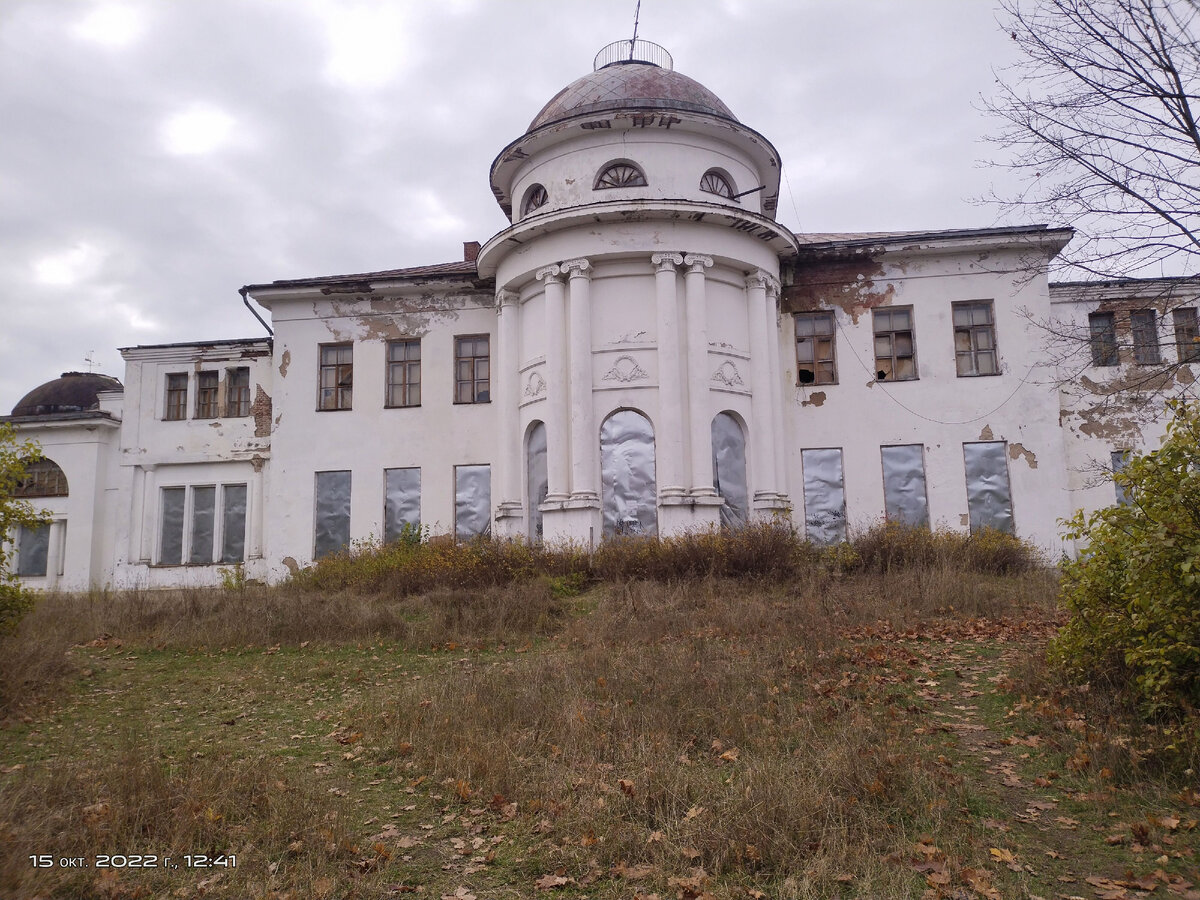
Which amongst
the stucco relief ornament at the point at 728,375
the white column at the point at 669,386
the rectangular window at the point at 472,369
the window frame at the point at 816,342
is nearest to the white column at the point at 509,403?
the rectangular window at the point at 472,369

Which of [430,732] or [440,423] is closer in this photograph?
[430,732]

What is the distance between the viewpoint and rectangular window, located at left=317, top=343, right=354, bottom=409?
69.5 ft

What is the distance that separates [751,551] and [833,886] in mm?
9823

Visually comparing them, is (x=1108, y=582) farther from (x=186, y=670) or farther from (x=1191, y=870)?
(x=186, y=670)

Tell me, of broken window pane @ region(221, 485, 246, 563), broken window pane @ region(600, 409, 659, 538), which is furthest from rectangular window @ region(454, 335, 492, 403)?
broken window pane @ region(221, 485, 246, 563)

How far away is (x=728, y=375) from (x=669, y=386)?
1.52 meters

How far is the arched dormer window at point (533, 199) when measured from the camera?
62.3ft

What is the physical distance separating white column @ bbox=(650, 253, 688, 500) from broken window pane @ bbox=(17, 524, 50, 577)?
19.2 metres

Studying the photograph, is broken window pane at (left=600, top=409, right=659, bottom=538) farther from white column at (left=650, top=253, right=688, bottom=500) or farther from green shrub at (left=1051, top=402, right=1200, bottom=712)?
green shrub at (left=1051, top=402, right=1200, bottom=712)

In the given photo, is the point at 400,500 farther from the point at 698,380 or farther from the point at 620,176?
the point at 620,176

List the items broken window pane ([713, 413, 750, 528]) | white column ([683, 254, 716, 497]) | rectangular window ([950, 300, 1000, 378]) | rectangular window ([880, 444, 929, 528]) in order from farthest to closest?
1. rectangular window ([950, 300, 1000, 378])
2. rectangular window ([880, 444, 929, 528])
3. broken window pane ([713, 413, 750, 528])
4. white column ([683, 254, 716, 497])

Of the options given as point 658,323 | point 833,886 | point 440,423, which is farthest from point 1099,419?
point 833,886

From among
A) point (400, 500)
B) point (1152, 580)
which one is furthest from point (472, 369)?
point (1152, 580)

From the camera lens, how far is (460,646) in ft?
36.4
